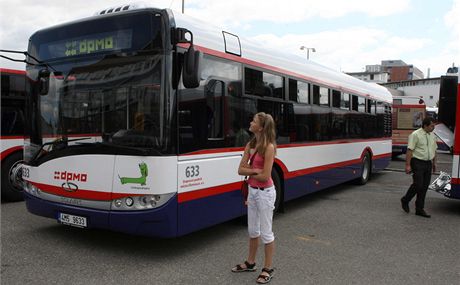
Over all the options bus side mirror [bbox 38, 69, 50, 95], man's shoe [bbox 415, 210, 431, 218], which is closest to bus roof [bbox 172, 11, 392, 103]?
bus side mirror [bbox 38, 69, 50, 95]

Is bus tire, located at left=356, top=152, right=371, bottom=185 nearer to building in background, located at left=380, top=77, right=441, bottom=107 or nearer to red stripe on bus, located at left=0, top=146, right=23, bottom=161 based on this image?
red stripe on bus, located at left=0, top=146, right=23, bottom=161

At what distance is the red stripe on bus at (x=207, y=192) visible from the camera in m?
4.96

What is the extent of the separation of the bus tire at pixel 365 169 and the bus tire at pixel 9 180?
8257 mm

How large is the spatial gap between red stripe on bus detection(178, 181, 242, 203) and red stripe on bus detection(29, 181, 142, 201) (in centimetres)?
59

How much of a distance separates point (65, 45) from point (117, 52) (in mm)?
842

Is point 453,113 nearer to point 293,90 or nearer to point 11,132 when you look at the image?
point 293,90

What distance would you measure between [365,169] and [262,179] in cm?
829

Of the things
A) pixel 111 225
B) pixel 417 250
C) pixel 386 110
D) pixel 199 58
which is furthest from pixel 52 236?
pixel 386 110

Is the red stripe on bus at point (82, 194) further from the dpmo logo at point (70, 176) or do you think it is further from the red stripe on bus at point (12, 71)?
the red stripe on bus at point (12, 71)

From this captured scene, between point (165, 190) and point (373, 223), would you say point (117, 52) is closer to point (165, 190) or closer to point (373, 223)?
point (165, 190)

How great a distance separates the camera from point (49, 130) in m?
5.41

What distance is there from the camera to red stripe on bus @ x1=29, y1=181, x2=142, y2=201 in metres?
4.88

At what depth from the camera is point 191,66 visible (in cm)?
470

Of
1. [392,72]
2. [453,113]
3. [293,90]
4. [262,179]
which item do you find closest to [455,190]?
[453,113]
